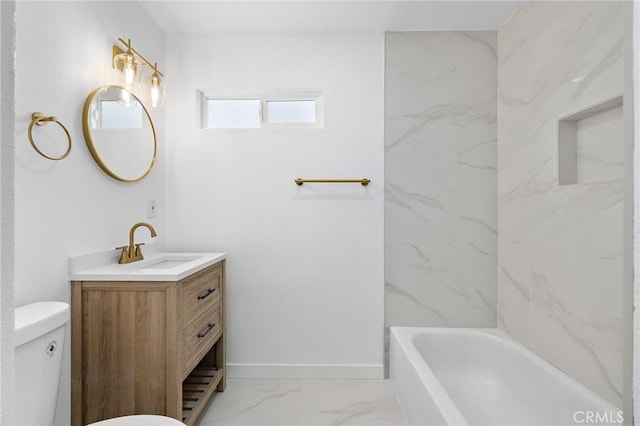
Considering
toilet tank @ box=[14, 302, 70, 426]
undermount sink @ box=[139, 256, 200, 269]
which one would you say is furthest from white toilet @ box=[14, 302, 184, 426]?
undermount sink @ box=[139, 256, 200, 269]

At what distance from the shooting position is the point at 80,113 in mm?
1573

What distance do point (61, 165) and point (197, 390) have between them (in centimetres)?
134

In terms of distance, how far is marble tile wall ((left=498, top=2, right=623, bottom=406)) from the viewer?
1404 mm

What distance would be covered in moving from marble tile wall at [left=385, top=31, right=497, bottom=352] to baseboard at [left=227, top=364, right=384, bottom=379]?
0.36m

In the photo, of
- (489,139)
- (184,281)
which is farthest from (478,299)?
(184,281)

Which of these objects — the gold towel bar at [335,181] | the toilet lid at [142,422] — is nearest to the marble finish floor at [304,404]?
the toilet lid at [142,422]

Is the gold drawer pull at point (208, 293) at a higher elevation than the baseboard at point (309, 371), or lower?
higher

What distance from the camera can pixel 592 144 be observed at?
158 centimetres

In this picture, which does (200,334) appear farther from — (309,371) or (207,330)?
(309,371)

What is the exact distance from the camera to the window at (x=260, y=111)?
2.44 m

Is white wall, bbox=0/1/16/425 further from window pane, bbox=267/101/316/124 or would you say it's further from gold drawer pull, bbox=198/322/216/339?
window pane, bbox=267/101/316/124

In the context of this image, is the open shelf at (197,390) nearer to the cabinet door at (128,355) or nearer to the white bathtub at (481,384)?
the cabinet door at (128,355)

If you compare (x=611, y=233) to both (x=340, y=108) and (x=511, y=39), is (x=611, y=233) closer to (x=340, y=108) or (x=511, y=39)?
(x=511, y=39)

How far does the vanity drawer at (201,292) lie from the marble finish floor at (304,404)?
62 cm
